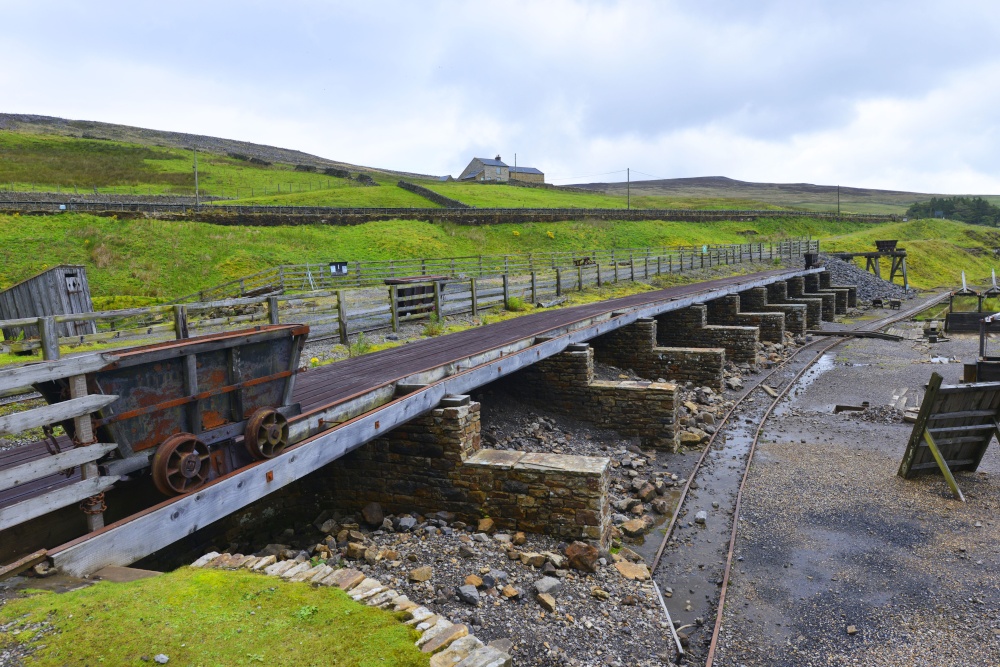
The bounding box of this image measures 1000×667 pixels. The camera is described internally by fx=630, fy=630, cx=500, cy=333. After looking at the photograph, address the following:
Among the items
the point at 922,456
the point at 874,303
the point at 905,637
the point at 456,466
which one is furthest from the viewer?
the point at 874,303

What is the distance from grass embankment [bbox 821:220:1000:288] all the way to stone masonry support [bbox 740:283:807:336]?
29118 millimetres

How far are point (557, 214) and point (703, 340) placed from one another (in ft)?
108

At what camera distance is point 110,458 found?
165 inches

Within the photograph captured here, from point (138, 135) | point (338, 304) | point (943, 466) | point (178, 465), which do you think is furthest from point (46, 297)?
point (138, 135)

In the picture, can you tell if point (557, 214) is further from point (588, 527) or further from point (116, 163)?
point (116, 163)

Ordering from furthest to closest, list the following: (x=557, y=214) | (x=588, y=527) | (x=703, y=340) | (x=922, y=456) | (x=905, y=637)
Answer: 1. (x=557, y=214)
2. (x=703, y=340)
3. (x=922, y=456)
4. (x=588, y=527)
5. (x=905, y=637)

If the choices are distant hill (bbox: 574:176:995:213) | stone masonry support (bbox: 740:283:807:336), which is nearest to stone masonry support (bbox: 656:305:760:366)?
stone masonry support (bbox: 740:283:807:336)

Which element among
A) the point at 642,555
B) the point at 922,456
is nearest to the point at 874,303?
the point at 922,456

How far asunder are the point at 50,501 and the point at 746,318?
21.7 meters

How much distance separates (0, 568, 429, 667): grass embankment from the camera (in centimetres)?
312

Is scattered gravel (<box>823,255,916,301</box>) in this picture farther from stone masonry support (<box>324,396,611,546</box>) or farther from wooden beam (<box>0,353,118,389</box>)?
wooden beam (<box>0,353,118,389</box>)

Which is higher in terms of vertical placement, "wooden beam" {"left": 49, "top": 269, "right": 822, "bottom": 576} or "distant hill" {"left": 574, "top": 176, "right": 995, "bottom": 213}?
"distant hill" {"left": 574, "top": 176, "right": 995, "bottom": 213}

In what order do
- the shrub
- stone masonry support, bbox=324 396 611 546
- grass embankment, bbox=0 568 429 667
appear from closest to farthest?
grass embankment, bbox=0 568 429 667 → stone masonry support, bbox=324 396 611 546 → the shrub

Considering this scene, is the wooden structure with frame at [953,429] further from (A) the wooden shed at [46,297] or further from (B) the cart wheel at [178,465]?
(A) the wooden shed at [46,297]
